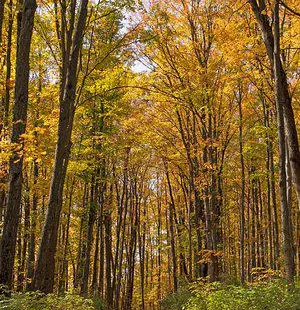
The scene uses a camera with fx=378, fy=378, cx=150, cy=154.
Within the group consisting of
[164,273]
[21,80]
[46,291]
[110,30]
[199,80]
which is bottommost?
[164,273]

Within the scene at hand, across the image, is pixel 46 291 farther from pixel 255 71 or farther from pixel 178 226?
pixel 178 226

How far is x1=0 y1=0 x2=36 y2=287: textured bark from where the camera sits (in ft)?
Answer: 24.2

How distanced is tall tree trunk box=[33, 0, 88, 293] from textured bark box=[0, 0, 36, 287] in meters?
0.62

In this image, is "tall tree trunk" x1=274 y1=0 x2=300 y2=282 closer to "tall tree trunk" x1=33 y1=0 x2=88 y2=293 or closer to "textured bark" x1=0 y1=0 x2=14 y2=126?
"tall tree trunk" x1=33 y1=0 x2=88 y2=293

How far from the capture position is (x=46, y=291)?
8047 millimetres

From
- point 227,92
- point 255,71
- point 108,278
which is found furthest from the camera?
point 108,278

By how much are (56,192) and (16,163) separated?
1.10m

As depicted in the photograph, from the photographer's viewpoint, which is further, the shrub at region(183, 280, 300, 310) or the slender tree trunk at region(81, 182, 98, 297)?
the slender tree trunk at region(81, 182, 98, 297)

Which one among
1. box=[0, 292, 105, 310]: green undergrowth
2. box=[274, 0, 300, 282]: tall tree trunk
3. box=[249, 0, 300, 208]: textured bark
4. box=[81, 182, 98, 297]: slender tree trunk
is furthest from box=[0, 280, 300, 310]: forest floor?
box=[81, 182, 98, 297]: slender tree trunk

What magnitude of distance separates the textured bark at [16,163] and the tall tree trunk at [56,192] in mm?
621

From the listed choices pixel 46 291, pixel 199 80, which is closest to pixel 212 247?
pixel 199 80

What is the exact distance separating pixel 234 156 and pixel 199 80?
11131 mm

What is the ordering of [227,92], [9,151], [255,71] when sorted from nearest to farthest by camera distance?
[9,151] < [255,71] < [227,92]

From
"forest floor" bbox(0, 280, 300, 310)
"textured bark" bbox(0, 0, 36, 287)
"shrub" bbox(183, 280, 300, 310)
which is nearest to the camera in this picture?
"forest floor" bbox(0, 280, 300, 310)
